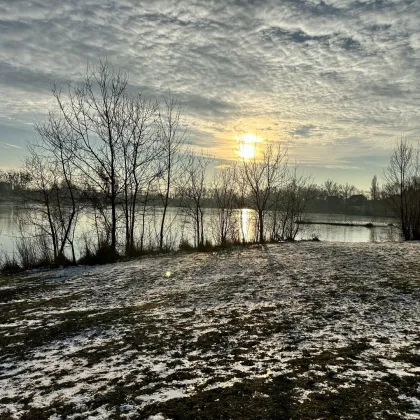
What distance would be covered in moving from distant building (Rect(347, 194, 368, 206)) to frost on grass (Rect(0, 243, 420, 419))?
104491mm

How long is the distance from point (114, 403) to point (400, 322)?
13.2 ft

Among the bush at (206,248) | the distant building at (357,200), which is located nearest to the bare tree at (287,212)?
the bush at (206,248)

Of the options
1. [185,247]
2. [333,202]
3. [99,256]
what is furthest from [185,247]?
[333,202]

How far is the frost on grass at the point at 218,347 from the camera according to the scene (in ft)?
9.79

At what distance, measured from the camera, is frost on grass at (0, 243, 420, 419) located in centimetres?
298

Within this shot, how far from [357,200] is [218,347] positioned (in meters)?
114

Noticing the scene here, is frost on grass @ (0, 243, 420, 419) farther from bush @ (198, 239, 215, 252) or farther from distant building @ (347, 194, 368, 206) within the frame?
distant building @ (347, 194, 368, 206)

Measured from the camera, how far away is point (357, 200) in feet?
355

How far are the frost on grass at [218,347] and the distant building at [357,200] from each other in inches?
4114

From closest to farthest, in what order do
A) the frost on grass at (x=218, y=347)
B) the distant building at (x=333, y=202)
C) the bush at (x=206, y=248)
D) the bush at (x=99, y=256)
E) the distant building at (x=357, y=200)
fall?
the frost on grass at (x=218, y=347) < the bush at (x=99, y=256) < the bush at (x=206, y=248) < the distant building at (x=357, y=200) < the distant building at (x=333, y=202)

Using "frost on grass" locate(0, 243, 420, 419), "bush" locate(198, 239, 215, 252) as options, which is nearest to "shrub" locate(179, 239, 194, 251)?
"bush" locate(198, 239, 215, 252)

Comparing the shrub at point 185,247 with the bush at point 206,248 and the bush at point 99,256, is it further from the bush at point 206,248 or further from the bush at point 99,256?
the bush at point 99,256

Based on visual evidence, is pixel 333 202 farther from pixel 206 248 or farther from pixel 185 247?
pixel 206 248

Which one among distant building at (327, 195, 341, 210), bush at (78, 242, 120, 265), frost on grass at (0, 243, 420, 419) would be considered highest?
distant building at (327, 195, 341, 210)
